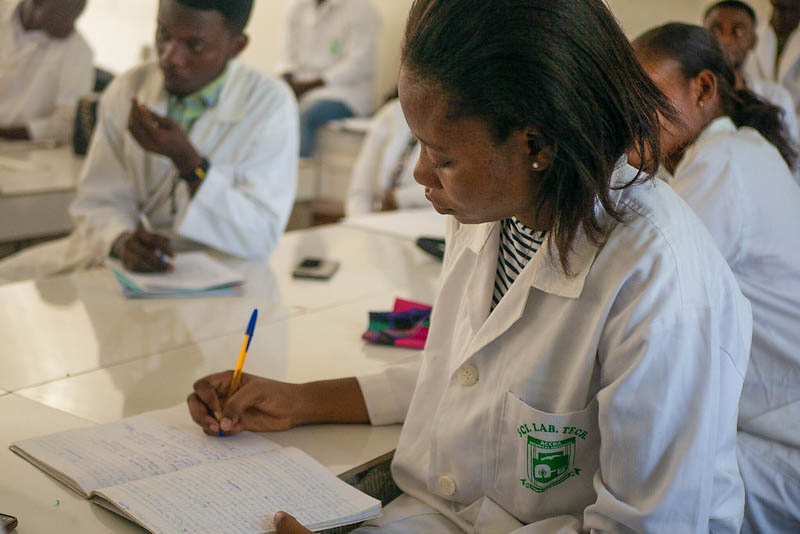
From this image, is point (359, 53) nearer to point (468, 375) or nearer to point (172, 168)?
point (172, 168)

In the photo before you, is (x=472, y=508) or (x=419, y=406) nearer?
(x=472, y=508)

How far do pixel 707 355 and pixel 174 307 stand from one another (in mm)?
1122

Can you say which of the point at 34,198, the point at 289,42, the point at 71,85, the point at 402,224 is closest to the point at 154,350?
the point at 402,224

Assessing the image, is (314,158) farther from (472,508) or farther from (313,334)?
(472,508)

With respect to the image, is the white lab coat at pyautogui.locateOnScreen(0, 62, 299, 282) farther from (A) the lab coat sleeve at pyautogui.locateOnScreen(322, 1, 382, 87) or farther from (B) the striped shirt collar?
(A) the lab coat sleeve at pyautogui.locateOnScreen(322, 1, 382, 87)

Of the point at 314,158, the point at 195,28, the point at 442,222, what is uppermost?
the point at 195,28

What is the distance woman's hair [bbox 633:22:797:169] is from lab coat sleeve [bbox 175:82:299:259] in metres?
Result: 1.06

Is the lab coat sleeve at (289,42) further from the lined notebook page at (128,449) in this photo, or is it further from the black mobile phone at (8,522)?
the black mobile phone at (8,522)

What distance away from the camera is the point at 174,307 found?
164 centimetres

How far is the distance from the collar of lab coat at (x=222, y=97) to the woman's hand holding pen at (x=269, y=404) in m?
1.19

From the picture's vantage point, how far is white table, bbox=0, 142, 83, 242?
8.91ft

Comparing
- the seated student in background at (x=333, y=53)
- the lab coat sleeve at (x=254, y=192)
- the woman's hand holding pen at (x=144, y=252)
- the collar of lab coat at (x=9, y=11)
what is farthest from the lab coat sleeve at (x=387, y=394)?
the seated student in background at (x=333, y=53)

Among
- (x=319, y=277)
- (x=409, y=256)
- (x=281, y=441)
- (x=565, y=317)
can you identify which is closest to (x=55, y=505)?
(x=281, y=441)

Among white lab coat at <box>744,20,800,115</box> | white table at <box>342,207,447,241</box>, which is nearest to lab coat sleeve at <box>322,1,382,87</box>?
white lab coat at <box>744,20,800,115</box>
